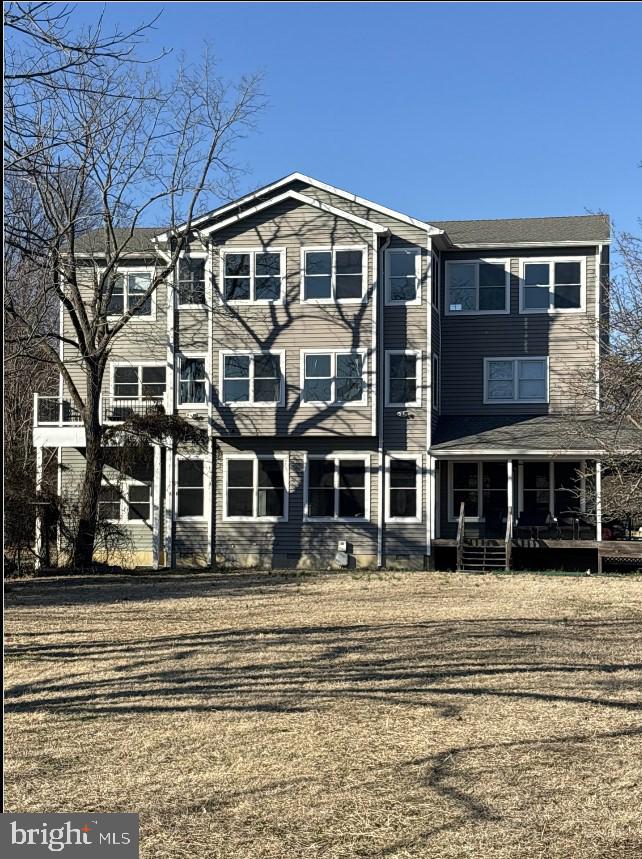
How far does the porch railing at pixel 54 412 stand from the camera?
→ 27255mm

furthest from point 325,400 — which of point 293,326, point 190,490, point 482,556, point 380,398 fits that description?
point 482,556

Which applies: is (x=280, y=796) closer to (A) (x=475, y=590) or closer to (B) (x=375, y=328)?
(A) (x=475, y=590)

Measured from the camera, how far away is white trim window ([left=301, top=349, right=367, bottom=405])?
87.5 feet

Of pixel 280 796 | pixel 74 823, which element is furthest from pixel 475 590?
pixel 74 823

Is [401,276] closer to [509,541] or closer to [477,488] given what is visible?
[477,488]

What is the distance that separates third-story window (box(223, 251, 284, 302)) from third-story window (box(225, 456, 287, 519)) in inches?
162

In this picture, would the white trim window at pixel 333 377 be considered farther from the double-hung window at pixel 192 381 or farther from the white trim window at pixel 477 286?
the white trim window at pixel 477 286

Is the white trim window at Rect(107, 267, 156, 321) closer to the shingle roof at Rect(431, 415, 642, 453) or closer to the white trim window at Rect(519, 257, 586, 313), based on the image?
the shingle roof at Rect(431, 415, 642, 453)

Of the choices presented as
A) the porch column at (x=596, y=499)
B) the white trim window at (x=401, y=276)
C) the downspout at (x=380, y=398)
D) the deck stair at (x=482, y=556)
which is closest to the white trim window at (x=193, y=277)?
the downspout at (x=380, y=398)

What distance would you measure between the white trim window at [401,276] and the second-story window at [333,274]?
2.67ft

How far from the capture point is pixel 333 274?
2684cm

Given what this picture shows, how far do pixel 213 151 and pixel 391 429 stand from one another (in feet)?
26.4

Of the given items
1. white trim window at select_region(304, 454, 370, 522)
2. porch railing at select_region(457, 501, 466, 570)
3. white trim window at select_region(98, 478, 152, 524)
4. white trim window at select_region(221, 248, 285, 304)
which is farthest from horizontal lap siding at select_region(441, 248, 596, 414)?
white trim window at select_region(98, 478, 152, 524)

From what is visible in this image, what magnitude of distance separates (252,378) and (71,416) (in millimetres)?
5056
